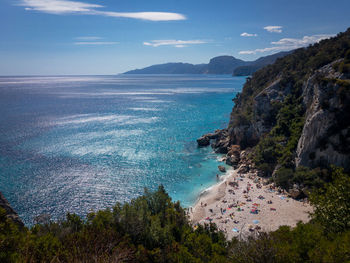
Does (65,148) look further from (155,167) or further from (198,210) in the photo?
(198,210)

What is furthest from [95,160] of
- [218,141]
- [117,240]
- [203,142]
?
[117,240]

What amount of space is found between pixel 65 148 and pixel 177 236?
4411cm

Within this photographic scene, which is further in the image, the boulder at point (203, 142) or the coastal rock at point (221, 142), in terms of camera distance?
the boulder at point (203, 142)

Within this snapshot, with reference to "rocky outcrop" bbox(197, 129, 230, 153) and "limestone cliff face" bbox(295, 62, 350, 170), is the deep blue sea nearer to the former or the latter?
"rocky outcrop" bbox(197, 129, 230, 153)

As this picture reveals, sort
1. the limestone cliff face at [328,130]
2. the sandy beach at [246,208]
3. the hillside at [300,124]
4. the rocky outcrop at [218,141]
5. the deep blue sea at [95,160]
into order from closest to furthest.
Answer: the sandy beach at [246,208] → the limestone cliff face at [328,130] → the hillside at [300,124] → the deep blue sea at [95,160] → the rocky outcrop at [218,141]

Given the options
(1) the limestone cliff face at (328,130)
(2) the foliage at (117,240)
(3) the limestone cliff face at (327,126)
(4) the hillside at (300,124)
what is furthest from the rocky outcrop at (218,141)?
(2) the foliage at (117,240)

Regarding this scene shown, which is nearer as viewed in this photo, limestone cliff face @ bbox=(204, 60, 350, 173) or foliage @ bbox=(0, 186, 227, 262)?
foliage @ bbox=(0, 186, 227, 262)

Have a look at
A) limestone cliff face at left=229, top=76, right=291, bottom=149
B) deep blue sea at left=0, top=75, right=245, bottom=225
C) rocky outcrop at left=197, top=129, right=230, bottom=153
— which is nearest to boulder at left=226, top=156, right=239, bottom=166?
deep blue sea at left=0, top=75, right=245, bottom=225

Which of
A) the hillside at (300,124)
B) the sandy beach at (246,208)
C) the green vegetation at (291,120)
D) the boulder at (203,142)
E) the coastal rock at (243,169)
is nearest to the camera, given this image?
the sandy beach at (246,208)

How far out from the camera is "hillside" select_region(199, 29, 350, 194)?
29.6 m

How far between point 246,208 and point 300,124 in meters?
19.3

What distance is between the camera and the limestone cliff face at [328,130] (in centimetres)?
2888

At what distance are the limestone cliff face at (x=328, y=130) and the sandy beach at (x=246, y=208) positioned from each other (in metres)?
6.82

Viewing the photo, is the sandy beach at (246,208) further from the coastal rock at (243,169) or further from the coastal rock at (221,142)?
the coastal rock at (221,142)
